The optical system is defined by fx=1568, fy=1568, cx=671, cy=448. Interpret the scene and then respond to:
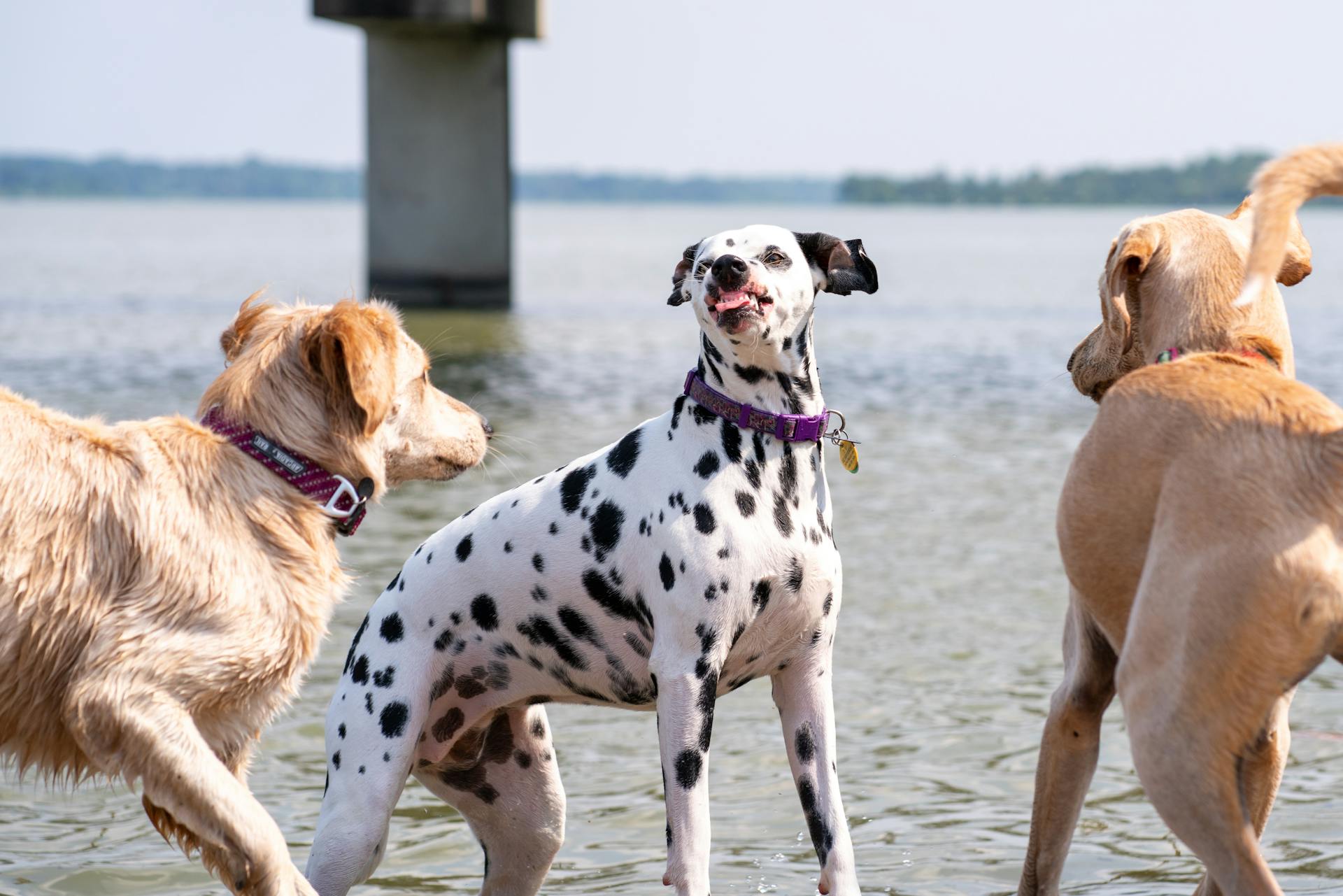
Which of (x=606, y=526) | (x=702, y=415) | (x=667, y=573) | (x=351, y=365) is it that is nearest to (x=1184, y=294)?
(x=702, y=415)

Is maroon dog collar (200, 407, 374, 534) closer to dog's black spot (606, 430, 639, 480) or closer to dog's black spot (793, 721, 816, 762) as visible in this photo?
dog's black spot (606, 430, 639, 480)

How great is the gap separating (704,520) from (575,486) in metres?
0.51

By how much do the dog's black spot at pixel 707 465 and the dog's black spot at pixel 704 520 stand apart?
0.09 metres

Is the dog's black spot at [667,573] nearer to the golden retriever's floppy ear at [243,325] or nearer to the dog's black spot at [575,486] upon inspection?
the dog's black spot at [575,486]

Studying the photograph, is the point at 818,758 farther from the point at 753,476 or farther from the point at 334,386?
the point at 334,386

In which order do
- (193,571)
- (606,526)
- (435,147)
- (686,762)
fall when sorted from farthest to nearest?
(435,147)
(606,526)
(686,762)
(193,571)

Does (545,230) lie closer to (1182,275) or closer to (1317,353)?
(1317,353)

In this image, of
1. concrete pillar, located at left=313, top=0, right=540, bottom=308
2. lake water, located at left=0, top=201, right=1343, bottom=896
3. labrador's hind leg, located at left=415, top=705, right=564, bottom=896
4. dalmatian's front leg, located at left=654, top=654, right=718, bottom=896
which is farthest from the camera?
concrete pillar, located at left=313, top=0, right=540, bottom=308

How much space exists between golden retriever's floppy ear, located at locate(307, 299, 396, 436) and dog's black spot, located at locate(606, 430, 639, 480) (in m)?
0.69

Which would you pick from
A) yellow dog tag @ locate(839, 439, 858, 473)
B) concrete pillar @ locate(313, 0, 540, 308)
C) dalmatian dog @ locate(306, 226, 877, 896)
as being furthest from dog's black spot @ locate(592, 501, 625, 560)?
concrete pillar @ locate(313, 0, 540, 308)

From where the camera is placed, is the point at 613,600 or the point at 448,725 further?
the point at 448,725

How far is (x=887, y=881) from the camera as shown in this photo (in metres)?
5.47

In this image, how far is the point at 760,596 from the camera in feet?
14.6

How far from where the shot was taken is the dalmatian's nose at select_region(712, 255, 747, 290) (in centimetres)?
445
